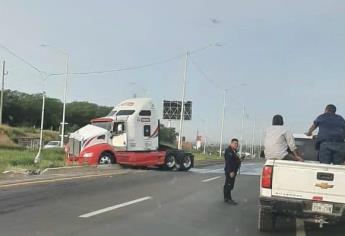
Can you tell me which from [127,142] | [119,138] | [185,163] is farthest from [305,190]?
[185,163]

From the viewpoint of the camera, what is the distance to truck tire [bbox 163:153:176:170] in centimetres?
3484

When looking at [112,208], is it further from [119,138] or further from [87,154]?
[119,138]

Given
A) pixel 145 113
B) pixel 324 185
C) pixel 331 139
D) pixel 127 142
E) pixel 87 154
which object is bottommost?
pixel 324 185

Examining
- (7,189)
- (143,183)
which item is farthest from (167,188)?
(7,189)

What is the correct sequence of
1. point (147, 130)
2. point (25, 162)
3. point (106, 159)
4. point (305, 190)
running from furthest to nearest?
point (147, 130), point (106, 159), point (25, 162), point (305, 190)

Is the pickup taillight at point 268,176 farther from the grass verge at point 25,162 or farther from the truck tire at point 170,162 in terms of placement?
the truck tire at point 170,162

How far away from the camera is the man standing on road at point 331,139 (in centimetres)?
1127

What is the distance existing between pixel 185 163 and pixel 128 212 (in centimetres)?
2215

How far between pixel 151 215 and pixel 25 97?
127640mm

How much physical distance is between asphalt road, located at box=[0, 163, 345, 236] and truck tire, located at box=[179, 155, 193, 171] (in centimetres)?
1514

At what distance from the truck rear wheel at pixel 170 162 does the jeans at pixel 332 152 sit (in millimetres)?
23644

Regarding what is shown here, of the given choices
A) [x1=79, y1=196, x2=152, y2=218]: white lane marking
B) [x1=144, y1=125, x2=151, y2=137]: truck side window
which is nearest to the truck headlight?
[x1=144, y1=125, x2=151, y2=137]: truck side window

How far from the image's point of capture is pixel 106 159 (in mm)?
32844

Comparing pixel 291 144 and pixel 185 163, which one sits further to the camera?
pixel 185 163
